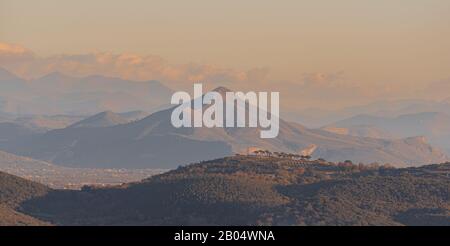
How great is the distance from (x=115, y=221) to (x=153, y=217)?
5.49 meters

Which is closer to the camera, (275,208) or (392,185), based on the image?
(275,208)

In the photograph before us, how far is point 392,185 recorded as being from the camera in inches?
7785

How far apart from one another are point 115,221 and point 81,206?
59.2 feet
